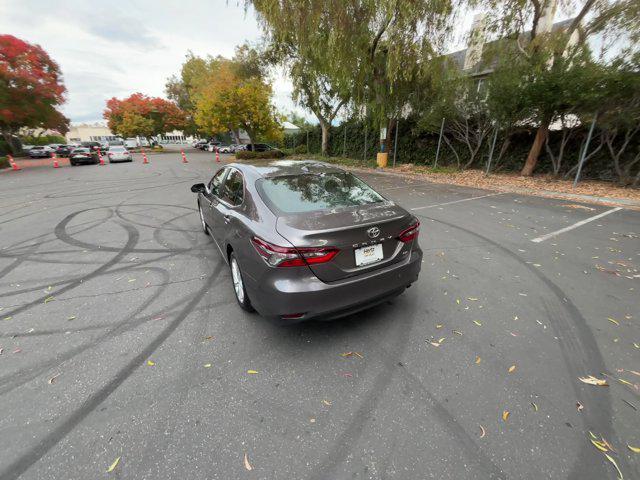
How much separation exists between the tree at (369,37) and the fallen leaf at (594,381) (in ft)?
41.0

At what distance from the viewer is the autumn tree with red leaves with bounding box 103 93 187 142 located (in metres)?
37.9

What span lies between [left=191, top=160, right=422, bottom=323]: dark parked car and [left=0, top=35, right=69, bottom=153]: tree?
883 inches

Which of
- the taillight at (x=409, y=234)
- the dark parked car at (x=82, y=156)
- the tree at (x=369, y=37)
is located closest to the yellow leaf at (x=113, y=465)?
the taillight at (x=409, y=234)

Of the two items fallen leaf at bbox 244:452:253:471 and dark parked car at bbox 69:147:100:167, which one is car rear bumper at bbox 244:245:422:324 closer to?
fallen leaf at bbox 244:452:253:471

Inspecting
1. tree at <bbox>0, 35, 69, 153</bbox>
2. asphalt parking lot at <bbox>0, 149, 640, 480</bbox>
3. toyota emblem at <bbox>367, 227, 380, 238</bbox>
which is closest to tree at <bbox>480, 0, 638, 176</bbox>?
asphalt parking lot at <bbox>0, 149, 640, 480</bbox>

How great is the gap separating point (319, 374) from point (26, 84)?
2449cm

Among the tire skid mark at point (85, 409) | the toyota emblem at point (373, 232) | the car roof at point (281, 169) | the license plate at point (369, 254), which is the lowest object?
the tire skid mark at point (85, 409)

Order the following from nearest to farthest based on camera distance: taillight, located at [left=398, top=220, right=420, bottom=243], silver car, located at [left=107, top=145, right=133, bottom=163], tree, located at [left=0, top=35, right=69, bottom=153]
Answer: taillight, located at [left=398, top=220, right=420, bottom=243]
tree, located at [left=0, top=35, right=69, bottom=153]
silver car, located at [left=107, top=145, right=133, bottom=163]

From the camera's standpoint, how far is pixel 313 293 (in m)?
2.35

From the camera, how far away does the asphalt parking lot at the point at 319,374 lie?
1764mm

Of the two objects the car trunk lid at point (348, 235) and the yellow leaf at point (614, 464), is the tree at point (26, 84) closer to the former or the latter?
the car trunk lid at point (348, 235)

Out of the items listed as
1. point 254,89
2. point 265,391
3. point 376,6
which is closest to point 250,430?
point 265,391

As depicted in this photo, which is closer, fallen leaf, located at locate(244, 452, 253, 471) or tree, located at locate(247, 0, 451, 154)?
fallen leaf, located at locate(244, 452, 253, 471)

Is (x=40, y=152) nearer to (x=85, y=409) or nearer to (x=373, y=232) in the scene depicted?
(x=85, y=409)
